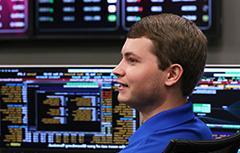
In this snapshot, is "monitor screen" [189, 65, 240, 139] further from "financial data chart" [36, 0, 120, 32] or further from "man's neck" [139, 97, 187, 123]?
"man's neck" [139, 97, 187, 123]

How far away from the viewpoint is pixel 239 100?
1.55 metres

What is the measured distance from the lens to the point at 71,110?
167cm

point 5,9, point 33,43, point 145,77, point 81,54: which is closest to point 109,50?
point 81,54

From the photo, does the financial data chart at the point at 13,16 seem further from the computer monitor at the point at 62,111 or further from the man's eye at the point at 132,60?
the man's eye at the point at 132,60

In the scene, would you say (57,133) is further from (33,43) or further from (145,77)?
(145,77)

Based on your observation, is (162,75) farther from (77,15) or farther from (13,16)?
(13,16)

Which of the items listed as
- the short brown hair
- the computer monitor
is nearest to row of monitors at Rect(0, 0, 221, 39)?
the computer monitor

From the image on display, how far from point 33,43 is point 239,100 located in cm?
75

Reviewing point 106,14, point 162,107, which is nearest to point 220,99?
point 106,14

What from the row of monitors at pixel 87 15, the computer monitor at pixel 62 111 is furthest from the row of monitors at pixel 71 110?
the row of monitors at pixel 87 15

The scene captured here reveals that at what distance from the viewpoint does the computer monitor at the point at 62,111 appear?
1635mm

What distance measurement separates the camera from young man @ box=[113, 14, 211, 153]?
86cm

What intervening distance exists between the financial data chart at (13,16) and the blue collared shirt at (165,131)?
962 mm

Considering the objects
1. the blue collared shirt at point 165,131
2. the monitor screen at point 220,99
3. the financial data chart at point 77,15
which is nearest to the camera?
the blue collared shirt at point 165,131
